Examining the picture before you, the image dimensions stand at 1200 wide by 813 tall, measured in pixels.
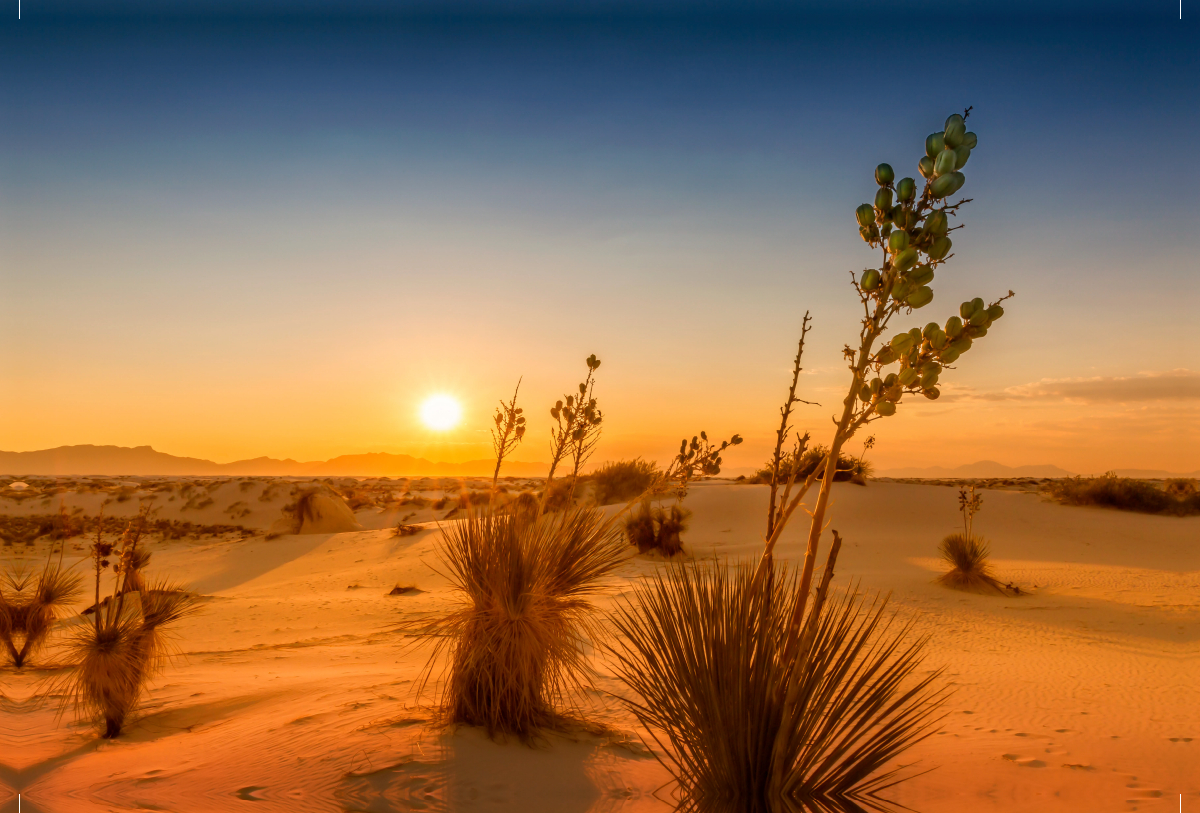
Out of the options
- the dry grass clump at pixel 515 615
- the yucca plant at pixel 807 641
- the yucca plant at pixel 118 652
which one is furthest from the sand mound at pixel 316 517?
the yucca plant at pixel 807 641

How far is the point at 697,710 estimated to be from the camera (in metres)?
2.75

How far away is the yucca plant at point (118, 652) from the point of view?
202 inches

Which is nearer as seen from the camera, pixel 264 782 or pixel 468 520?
pixel 264 782

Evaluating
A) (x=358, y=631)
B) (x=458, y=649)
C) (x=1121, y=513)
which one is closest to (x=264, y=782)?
(x=458, y=649)

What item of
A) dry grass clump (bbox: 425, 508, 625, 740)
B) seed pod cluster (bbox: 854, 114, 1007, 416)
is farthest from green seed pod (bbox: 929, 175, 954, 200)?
dry grass clump (bbox: 425, 508, 625, 740)

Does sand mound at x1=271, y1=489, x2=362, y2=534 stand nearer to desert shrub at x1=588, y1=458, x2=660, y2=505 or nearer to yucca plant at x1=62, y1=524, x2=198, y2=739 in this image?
desert shrub at x1=588, y1=458, x2=660, y2=505

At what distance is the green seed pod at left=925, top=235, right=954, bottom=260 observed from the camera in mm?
2287

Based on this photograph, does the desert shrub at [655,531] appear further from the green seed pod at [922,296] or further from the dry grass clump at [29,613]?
the green seed pod at [922,296]

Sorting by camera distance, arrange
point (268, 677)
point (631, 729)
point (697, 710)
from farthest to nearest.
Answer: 1. point (268, 677)
2. point (631, 729)
3. point (697, 710)

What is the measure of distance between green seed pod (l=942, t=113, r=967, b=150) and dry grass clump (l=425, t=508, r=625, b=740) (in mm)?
3250

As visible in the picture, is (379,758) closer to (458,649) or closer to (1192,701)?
(458,649)

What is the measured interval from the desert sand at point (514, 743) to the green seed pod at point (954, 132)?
1633 mm

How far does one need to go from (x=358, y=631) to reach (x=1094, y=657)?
29.6 ft

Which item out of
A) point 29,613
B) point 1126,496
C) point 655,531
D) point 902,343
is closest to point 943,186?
point 902,343
